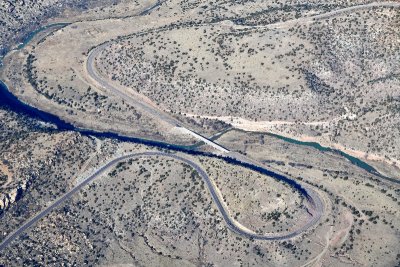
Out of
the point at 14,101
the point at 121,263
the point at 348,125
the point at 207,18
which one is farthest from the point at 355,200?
the point at 14,101

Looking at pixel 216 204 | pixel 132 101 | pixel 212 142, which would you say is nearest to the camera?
pixel 216 204

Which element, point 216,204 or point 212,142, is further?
point 212,142

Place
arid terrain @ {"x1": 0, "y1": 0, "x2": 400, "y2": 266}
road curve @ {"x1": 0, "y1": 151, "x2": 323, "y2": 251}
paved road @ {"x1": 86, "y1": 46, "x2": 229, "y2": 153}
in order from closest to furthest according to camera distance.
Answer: road curve @ {"x1": 0, "y1": 151, "x2": 323, "y2": 251}, arid terrain @ {"x1": 0, "y1": 0, "x2": 400, "y2": 266}, paved road @ {"x1": 86, "y1": 46, "x2": 229, "y2": 153}

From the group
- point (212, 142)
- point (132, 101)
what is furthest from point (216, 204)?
point (132, 101)

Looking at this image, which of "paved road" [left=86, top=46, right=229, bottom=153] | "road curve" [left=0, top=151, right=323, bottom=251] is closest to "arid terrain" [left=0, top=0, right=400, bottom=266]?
"road curve" [left=0, top=151, right=323, bottom=251]

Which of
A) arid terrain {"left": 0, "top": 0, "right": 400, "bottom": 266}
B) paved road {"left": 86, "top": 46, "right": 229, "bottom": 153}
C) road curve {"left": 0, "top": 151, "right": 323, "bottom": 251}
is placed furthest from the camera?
paved road {"left": 86, "top": 46, "right": 229, "bottom": 153}

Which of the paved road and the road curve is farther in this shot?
the paved road

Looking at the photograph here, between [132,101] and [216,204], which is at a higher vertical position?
[132,101]

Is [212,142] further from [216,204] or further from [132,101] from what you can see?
[216,204]

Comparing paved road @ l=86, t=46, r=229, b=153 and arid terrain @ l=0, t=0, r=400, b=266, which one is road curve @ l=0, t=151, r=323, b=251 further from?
paved road @ l=86, t=46, r=229, b=153

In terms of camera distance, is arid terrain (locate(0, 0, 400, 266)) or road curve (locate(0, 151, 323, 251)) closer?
road curve (locate(0, 151, 323, 251))
